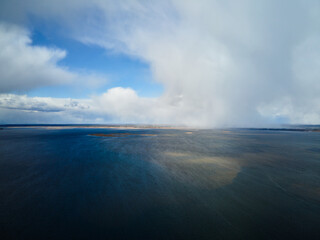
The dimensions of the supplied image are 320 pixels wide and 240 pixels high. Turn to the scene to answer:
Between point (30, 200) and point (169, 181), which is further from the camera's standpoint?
point (169, 181)

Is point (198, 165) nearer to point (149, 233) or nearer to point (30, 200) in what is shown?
point (149, 233)

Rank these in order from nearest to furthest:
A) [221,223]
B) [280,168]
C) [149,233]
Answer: [149,233] → [221,223] → [280,168]

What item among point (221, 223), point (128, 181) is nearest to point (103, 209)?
point (128, 181)

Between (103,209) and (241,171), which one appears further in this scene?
(241,171)

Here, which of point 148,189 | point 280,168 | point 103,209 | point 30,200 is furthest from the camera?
point 280,168

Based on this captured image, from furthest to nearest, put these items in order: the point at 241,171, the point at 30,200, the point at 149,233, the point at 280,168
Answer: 1. the point at 280,168
2. the point at 241,171
3. the point at 30,200
4. the point at 149,233

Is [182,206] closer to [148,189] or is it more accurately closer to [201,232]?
[201,232]

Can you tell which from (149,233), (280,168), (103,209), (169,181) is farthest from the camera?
(280,168)

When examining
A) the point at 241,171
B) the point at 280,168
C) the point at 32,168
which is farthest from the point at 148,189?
the point at 280,168
